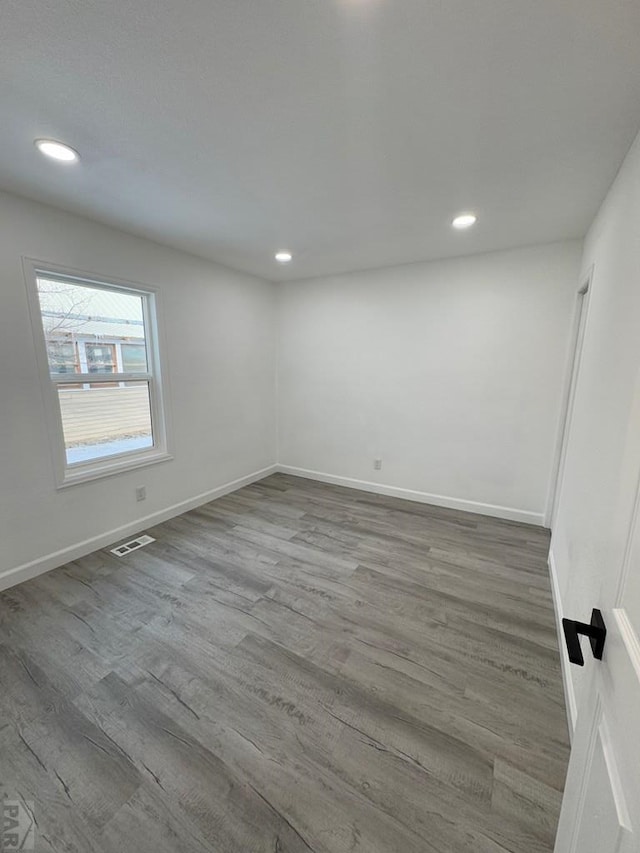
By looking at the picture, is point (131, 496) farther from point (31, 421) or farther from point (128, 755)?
point (128, 755)

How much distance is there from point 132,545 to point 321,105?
10.3 feet

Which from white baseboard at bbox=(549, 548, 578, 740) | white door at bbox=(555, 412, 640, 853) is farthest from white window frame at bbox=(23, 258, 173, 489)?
white baseboard at bbox=(549, 548, 578, 740)

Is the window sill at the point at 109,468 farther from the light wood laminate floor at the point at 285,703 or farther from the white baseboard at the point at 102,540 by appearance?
the light wood laminate floor at the point at 285,703

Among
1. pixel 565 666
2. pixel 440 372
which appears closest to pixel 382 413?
pixel 440 372

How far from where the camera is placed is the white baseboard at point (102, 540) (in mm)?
2305

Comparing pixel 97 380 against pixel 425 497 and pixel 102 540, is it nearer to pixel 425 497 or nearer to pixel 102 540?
pixel 102 540

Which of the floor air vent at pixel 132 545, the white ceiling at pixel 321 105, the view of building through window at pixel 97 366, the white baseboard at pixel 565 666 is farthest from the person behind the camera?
the floor air vent at pixel 132 545

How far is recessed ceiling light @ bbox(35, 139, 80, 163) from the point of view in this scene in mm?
1613

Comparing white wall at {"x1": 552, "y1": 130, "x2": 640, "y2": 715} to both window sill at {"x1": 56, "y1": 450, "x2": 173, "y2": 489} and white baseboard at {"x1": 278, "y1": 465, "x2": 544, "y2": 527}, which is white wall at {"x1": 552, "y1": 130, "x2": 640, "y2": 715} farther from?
window sill at {"x1": 56, "y1": 450, "x2": 173, "y2": 489}

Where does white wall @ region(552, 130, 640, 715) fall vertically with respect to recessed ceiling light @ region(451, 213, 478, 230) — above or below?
below

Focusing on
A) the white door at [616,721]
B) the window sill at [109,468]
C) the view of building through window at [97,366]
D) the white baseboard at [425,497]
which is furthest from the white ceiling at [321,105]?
the white baseboard at [425,497]

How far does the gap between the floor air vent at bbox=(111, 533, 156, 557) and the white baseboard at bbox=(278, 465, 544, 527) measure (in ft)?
6.88

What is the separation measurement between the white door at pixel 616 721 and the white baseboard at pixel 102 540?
3031 millimetres

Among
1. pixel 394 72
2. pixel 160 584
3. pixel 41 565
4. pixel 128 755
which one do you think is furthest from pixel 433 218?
pixel 41 565
